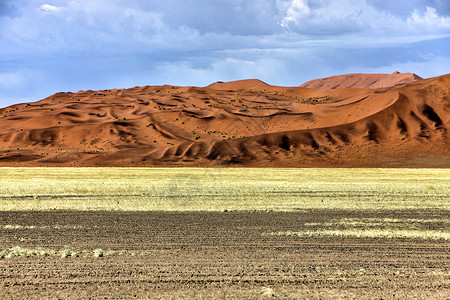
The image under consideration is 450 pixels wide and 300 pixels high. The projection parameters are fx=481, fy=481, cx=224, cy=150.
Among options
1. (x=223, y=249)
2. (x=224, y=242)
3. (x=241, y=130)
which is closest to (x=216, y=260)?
(x=223, y=249)

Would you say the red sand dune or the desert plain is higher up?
the red sand dune

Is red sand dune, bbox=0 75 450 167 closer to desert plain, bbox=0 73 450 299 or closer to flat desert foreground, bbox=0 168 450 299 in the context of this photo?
desert plain, bbox=0 73 450 299

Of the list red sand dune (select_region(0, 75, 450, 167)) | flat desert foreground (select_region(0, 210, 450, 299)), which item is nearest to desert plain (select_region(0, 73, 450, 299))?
flat desert foreground (select_region(0, 210, 450, 299))

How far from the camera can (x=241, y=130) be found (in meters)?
90.2

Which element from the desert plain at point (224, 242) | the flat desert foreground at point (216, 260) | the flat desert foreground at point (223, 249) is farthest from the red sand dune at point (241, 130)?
the flat desert foreground at point (216, 260)

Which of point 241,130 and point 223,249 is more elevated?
point 241,130

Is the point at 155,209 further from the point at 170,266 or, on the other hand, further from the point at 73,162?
the point at 73,162

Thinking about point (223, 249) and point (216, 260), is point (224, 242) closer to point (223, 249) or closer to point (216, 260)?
point (223, 249)

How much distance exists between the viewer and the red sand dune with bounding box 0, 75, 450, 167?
6988 cm

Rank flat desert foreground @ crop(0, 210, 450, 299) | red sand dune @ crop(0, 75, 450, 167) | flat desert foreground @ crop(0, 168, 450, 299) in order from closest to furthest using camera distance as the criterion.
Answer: flat desert foreground @ crop(0, 210, 450, 299) < flat desert foreground @ crop(0, 168, 450, 299) < red sand dune @ crop(0, 75, 450, 167)

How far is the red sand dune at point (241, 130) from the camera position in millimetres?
69875

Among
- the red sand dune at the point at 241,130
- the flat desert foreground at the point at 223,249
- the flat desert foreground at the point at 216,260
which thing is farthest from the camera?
the red sand dune at the point at 241,130

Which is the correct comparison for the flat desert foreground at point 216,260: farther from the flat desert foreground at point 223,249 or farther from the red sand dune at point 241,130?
the red sand dune at point 241,130

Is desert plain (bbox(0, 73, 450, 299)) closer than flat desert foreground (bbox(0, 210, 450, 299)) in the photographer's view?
No
